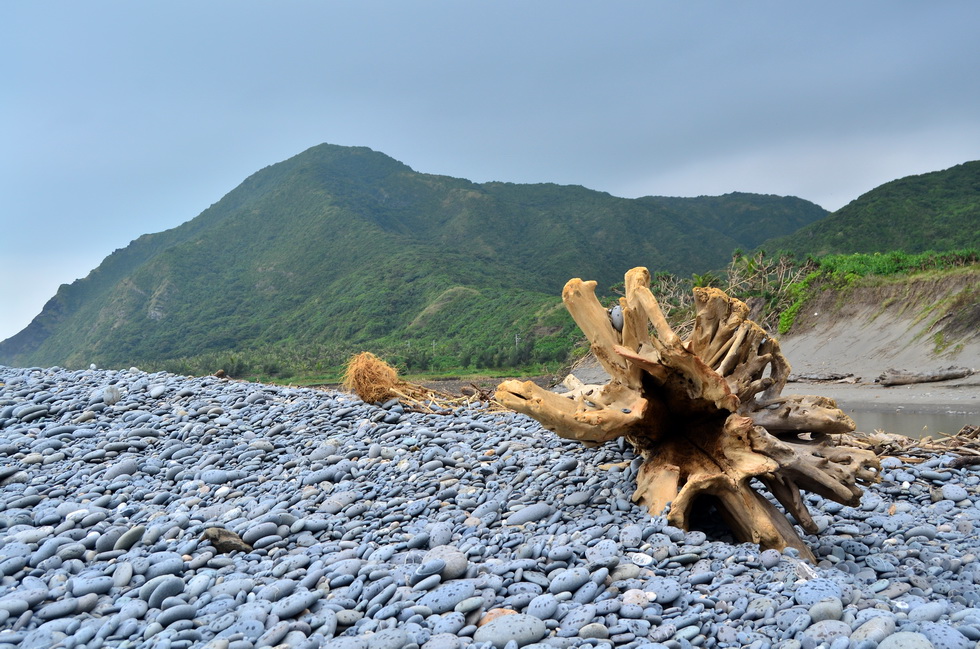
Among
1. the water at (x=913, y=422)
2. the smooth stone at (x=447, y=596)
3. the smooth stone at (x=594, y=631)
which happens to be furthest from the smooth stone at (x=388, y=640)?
the water at (x=913, y=422)

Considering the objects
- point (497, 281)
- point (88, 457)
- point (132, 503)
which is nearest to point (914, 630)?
point (132, 503)

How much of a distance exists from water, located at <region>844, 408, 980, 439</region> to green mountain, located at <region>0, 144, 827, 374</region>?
983 inches

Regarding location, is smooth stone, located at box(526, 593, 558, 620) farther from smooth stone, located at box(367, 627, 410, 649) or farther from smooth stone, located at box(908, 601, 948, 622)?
smooth stone, located at box(908, 601, 948, 622)

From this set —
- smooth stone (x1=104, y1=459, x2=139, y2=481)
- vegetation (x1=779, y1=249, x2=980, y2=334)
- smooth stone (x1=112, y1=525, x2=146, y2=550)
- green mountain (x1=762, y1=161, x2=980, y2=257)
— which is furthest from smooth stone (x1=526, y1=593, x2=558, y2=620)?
green mountain (x1=762, y1=161, x2=980, y2=257)

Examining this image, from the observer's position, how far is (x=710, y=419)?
4266 mm

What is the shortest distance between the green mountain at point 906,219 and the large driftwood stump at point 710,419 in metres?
37.9

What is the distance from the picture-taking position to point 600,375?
1085 inches

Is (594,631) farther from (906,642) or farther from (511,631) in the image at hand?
(906,642)

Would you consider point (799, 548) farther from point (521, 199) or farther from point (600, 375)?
point (521, 199)

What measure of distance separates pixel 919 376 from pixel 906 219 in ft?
95.3

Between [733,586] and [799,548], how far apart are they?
3.13 ft

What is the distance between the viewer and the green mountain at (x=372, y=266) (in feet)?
148

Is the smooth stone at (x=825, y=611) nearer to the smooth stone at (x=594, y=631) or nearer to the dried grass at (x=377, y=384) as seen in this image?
the smooth stone at (x=594, y=631)

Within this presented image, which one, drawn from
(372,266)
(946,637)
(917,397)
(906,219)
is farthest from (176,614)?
(372,266)
